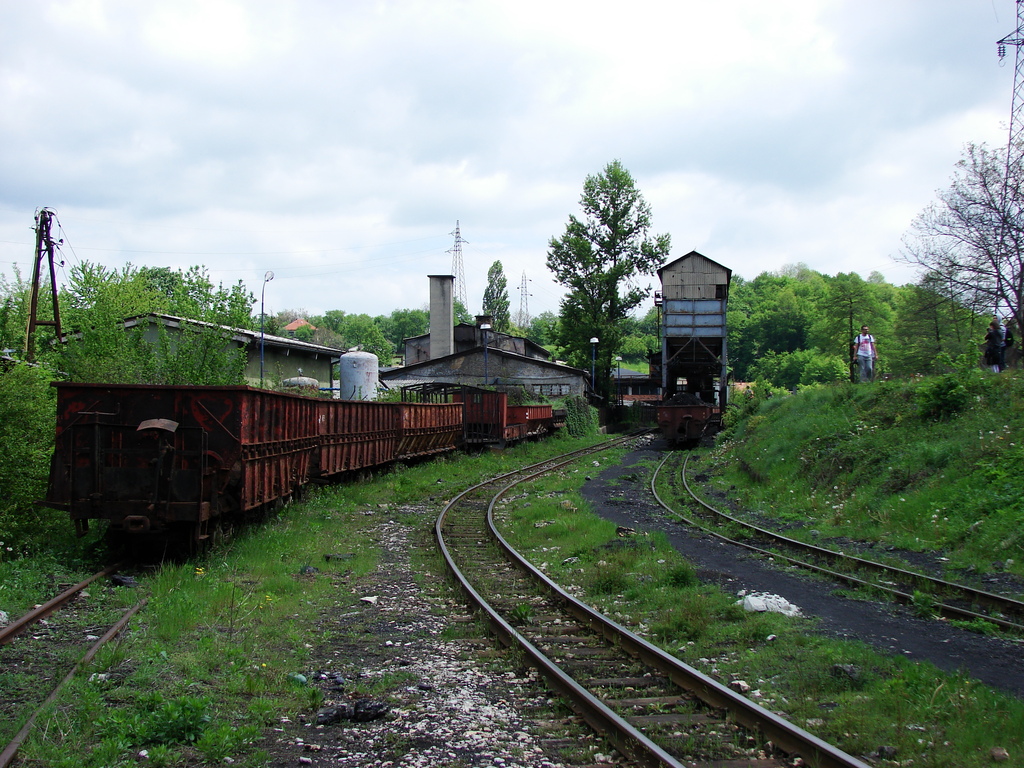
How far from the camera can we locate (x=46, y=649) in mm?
5516

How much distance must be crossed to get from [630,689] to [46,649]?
177 inches

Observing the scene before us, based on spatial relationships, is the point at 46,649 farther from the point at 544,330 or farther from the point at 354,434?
the point at 544,330

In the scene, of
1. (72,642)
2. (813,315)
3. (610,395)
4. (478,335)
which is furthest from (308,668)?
(813,315)

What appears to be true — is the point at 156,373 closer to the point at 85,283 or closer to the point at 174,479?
the point at 174,479

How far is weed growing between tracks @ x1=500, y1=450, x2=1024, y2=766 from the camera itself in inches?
161


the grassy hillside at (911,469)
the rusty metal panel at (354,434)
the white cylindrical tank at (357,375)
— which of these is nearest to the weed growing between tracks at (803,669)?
the grassy hillside at (911,469)

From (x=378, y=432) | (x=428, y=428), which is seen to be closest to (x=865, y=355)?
(x=428, y=428)

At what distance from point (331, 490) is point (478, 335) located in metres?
36.7

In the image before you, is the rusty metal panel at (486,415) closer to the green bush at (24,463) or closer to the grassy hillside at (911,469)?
the grassy hillside at (911,469)

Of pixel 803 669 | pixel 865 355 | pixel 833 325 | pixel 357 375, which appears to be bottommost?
pixel 803 669

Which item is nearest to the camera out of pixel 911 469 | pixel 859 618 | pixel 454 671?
pixel 454 671

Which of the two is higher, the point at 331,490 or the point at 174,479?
the point at 174,479

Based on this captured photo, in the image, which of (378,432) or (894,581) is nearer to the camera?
(894,581)

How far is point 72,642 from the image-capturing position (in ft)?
18.8
